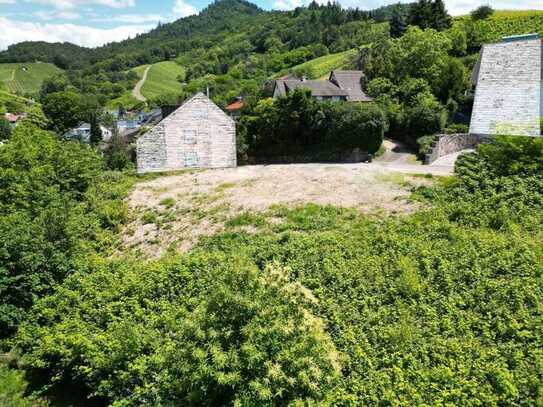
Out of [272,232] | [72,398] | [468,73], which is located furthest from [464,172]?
[468,73]

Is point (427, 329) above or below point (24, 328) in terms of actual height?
above

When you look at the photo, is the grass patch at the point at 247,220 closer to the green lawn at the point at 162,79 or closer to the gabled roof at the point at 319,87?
the gabled roof at the point at 319,87

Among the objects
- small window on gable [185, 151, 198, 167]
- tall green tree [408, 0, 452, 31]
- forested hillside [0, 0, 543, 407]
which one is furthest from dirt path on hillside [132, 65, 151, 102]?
forested hillside [0, 0, 543, 407]

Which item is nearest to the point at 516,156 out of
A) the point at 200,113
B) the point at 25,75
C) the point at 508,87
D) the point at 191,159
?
the point at 508,87

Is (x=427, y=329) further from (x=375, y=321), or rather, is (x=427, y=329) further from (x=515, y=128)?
(x=515, y=128)

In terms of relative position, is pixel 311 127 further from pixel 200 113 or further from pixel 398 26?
pixel 398 26
